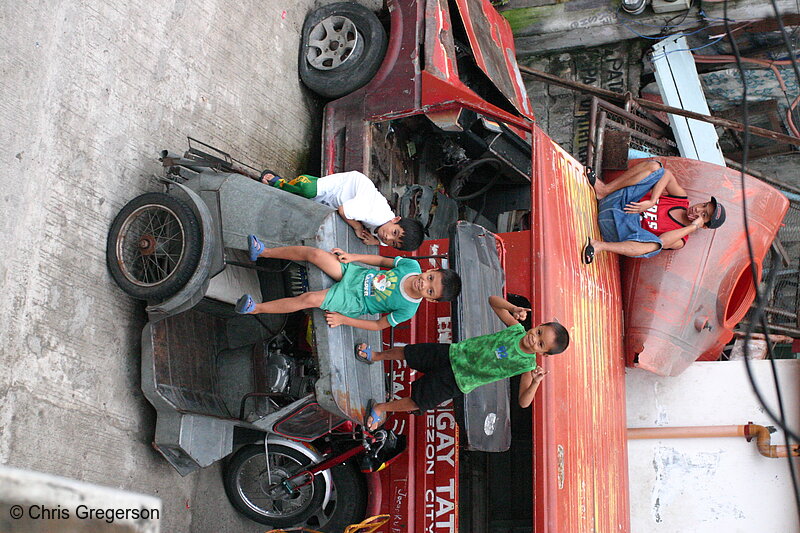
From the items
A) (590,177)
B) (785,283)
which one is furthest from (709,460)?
(785,283)

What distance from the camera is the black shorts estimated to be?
4477 millimetres

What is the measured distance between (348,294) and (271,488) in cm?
172

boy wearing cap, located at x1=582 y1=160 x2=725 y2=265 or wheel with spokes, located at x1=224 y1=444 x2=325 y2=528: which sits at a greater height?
boy wearing cap, located at x1=582 y1=160 x2=725 y2=265

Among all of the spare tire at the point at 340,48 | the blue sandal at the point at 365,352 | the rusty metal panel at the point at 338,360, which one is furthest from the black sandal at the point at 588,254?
the spare tire at the point at 340,48

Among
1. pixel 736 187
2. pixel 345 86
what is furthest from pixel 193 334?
pixel 736 187

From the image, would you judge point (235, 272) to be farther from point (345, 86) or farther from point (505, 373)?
point (345, 86)

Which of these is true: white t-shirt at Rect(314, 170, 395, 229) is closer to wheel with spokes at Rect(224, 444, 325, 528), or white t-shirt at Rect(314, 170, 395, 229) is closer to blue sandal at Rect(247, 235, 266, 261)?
blue sandal at Rect(247, 235, 266, 261)

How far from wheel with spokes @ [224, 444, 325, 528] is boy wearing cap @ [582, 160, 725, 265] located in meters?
2.81

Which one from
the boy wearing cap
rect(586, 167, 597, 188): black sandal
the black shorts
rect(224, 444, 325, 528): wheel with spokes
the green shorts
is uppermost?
rect(586, 167, 597, 188): black sandal

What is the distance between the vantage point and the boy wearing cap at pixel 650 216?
5.91 meters

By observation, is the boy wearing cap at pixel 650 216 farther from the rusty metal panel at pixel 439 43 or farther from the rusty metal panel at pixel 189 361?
the rusty metal panel at pixel 189 361

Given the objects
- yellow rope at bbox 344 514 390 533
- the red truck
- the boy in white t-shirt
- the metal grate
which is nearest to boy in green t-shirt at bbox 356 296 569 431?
the red truck

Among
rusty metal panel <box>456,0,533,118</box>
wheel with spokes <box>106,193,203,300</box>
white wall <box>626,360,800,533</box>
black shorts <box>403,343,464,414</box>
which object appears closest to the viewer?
wheel with spokes <box>106,193,203,300</box>

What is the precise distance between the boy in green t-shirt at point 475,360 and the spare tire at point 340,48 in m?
2.63
